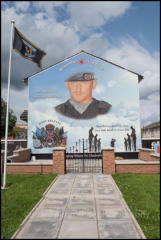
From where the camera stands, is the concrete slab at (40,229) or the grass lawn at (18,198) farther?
the grass lawn at (18,198)

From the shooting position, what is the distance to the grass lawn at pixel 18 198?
5.16 m

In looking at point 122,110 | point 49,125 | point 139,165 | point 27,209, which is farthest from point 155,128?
point 27,209

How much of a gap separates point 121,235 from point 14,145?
20.8 metres

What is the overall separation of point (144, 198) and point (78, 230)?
3525 mm

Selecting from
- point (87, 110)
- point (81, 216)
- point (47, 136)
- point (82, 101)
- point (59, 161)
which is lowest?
point (81, 216)

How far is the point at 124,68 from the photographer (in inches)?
840

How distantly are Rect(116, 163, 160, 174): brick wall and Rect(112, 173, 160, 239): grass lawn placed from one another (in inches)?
21.2

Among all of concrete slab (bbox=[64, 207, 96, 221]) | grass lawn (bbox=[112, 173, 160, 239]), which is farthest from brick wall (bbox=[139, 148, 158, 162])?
concrete slab (bbox=[64, 207, 96, 221])

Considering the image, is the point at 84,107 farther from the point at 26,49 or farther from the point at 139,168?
the point at 26,49

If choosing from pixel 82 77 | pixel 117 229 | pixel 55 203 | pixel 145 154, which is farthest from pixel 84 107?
pixel 117 229

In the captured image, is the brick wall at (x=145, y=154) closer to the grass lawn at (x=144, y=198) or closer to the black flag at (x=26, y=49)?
the grass lawn at (x=144, y=198)

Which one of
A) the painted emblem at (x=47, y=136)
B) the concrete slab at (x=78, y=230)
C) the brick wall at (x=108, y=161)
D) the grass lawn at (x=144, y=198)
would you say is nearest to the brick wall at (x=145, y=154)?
the grass lawn at (x=144, y=198)

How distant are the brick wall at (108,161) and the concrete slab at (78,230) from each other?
263 inches

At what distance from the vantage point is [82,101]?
69.5 ft
